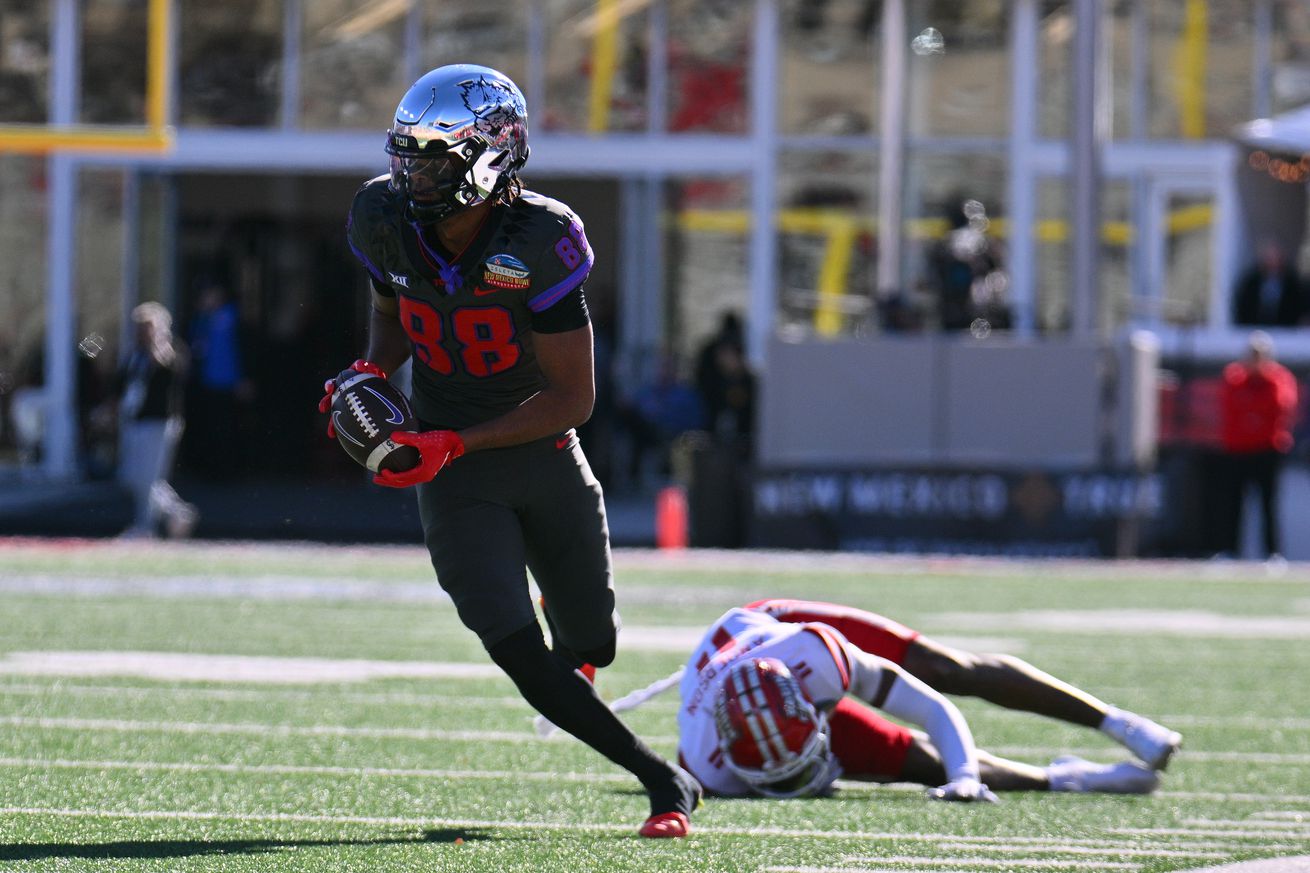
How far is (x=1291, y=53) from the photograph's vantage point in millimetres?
22219

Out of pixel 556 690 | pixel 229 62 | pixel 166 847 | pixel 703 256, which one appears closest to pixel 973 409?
pixel 703 256

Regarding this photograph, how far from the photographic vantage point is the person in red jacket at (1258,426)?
52.6 feet

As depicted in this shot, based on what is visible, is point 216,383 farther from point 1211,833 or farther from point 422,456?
point 1211,833

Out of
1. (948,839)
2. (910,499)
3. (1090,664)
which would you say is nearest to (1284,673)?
(1090,664)

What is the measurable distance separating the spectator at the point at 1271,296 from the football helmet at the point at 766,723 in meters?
13.0

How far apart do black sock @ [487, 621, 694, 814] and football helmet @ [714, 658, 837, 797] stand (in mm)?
425

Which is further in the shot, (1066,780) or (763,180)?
(763,180)

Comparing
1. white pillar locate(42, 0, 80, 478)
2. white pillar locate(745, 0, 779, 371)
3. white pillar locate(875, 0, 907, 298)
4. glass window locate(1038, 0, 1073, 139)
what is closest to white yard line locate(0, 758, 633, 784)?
white pillar locate(875, 0, 907, 298)

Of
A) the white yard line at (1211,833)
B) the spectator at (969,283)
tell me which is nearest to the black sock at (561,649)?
the white yard line at (1211,833)

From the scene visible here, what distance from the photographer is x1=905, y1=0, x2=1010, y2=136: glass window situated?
859 inches

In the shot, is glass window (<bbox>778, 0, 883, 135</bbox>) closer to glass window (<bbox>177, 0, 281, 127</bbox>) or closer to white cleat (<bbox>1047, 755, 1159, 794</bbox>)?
glass window (<bbox>177, 0, 281, 127</bbox>)

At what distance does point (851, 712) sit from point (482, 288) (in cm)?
174

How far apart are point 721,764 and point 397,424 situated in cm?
143

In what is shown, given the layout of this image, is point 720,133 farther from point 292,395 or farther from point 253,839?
point 253,839
